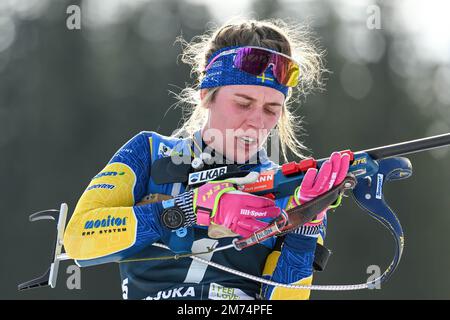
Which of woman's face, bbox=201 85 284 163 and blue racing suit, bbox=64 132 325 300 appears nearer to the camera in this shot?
blue racing suit, bbox=64 132 325 300

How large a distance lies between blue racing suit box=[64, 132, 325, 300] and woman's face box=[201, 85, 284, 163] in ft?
0.73

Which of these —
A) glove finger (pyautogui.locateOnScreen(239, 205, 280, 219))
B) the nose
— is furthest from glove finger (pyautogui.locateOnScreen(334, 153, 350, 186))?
the nose

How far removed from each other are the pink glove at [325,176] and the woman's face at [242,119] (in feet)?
1.36

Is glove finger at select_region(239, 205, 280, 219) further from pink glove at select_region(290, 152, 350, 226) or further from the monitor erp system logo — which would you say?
the monitor erp system logo

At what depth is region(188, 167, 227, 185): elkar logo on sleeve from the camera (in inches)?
120

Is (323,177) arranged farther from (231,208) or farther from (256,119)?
(256,119)

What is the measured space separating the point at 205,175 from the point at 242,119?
26 cm

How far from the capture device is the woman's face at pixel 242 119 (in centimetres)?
314

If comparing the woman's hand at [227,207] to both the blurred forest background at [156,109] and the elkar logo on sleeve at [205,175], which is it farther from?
the blurred forest background at [156,109]

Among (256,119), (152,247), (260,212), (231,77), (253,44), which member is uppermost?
(253,44)

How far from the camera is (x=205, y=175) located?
3090 millimetres

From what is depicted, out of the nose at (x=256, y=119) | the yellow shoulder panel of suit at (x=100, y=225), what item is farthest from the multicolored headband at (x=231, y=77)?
the yellow shoulder panel of suit at (x=100, y=225)

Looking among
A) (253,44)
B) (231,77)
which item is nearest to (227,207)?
(231,77)
